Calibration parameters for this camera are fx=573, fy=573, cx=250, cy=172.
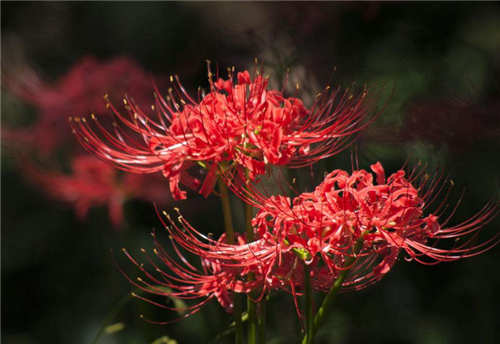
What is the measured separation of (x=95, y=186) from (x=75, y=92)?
30 cm

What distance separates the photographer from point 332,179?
804 mm

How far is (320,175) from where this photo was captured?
1.17 m

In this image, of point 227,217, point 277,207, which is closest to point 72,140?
point 227,217

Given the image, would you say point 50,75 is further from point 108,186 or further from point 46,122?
point 108,186

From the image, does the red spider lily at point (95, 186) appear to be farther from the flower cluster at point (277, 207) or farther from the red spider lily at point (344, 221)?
the red spider lily at point (344, 221)

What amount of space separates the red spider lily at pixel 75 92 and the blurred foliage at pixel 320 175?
14 centimetres

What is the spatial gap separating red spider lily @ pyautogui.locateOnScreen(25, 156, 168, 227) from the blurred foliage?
82mm

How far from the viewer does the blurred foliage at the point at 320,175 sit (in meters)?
1.27

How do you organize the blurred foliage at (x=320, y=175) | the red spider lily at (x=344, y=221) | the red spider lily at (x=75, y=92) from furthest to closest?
the red spider lily at (x=75, y=92) → the blurred foliage at (x=320, y=175) → the red spider lily at (x=344, y=221)

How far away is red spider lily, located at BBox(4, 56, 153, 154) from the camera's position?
5.32ft

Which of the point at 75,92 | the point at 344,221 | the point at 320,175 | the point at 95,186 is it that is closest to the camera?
the point at 344,221

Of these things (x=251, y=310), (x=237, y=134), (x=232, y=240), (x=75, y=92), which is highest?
(x=75, y=92)

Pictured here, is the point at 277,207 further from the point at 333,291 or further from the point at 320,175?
the point at 320,175

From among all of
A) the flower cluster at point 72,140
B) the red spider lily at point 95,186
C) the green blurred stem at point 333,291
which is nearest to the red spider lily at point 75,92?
the flower cluster at point 72,140
